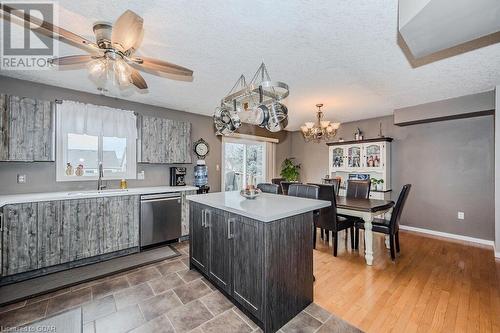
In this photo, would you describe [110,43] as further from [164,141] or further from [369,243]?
[369,243]

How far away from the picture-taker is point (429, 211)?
14.1ft

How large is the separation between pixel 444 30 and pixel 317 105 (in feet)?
7.93

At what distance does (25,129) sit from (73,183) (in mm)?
939

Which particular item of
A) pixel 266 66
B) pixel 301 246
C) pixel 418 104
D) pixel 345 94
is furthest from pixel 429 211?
pixel 266 66

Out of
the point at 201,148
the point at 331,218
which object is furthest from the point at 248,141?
the point at 331,218

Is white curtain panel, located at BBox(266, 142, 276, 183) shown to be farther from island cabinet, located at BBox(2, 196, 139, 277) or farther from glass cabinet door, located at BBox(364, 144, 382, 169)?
island cabinet, located at BBox(2, 196, 139, 277)

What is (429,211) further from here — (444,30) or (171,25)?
(171,25)

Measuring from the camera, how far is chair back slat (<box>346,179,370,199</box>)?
3.93 metres

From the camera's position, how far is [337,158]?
542cm

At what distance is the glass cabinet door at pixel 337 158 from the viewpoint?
533 cm

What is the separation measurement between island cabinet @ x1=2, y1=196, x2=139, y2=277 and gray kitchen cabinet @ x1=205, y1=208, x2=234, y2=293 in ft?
5.56

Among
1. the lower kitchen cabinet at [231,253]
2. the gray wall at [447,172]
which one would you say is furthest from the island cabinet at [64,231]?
the gray wall at [447,172]

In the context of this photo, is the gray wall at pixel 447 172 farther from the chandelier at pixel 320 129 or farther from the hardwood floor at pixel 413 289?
the chandelier at pixel 320 129

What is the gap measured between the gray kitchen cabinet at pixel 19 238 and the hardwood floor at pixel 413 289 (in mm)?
3348
